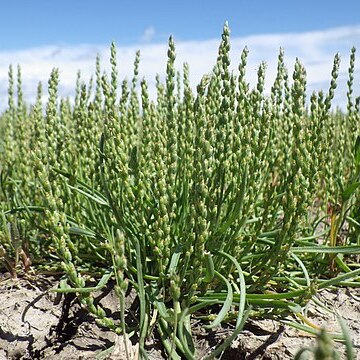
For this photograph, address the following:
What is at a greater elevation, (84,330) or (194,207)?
(194,207)

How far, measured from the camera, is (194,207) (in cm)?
161

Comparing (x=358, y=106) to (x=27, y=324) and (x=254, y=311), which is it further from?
(x=27, y=324)

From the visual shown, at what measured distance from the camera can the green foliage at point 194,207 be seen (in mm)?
1628

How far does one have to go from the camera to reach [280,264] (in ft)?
Result: 5.69

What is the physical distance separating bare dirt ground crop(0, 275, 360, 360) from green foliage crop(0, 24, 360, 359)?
0.06 meters

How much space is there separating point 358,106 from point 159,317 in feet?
4.27

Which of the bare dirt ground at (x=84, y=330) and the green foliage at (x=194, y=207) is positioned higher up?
the green foliage at (x=194, y=207)

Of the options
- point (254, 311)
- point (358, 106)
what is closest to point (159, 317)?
point (254, 311)

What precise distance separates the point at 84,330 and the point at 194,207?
59 cm

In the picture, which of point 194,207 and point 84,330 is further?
point 84,330

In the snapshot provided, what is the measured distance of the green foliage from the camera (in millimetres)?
1628

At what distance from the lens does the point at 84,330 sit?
5.89 feet

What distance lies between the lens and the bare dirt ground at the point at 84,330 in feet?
5.55

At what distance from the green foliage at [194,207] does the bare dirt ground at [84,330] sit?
0.06m
